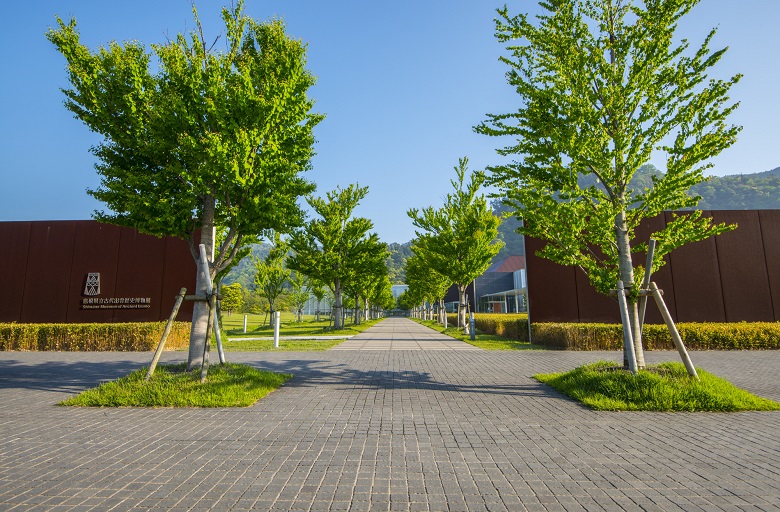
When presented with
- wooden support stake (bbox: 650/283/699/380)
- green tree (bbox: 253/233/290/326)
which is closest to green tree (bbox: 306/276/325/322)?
green tree (bbox: 253/233/290/326)

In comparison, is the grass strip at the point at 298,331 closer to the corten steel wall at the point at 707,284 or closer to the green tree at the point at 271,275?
the green tree at the point at 271,275

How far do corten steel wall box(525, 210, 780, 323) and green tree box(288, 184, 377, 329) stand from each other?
11881mm

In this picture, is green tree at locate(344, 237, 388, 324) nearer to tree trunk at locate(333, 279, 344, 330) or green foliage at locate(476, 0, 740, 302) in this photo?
tree trunk at locate(333, 279, 344, 330)

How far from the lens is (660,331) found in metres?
13.2

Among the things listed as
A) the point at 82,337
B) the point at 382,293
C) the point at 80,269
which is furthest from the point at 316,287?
the point at 382,293

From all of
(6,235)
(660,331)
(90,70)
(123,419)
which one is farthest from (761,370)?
(6,235)

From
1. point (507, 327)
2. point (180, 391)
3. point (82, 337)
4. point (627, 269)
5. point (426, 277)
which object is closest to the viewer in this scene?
point (180, 391)

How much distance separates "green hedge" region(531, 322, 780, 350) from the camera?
43.5ft

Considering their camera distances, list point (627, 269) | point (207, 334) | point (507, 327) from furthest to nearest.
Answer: point (507, 327), point (207, 334), point (627, 269)

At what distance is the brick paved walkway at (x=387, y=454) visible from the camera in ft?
10.0

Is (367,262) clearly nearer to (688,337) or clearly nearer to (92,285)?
(92,285)

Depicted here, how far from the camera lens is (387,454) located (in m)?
4.05

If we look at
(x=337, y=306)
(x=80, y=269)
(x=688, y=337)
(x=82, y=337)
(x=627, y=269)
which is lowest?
(x=688, y=337)

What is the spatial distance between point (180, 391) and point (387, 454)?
4266 millimetres
